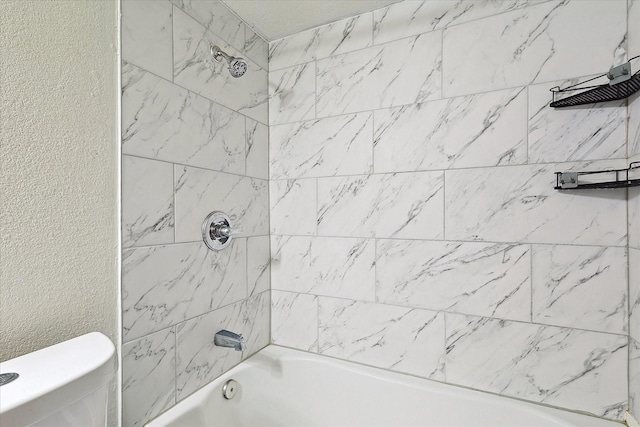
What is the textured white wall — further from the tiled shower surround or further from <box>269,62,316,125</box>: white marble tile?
<box>269,62,316,125</box>: white marble tile

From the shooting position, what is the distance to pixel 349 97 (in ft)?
5.09

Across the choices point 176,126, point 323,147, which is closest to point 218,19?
point 176,126

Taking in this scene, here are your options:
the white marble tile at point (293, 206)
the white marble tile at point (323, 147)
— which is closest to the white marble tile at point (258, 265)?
the white marble tile at point (293, 206)

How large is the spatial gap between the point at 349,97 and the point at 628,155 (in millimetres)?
1070

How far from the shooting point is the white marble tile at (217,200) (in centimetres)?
124

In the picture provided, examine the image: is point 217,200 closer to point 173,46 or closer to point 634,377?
point 173,46

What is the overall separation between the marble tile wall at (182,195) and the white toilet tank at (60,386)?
283 millimetres

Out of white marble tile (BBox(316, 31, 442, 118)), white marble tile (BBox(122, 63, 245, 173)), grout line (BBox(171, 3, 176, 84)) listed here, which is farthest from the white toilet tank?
white marble tile (BBox(316, 31, 442, 118))

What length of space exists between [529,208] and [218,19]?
58.7 inches

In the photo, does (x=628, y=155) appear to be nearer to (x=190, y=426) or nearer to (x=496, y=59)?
(x=496, y=59)

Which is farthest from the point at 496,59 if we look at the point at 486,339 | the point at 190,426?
the point at 190,426

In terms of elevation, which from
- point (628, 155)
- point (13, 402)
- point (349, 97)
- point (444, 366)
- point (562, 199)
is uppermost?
point (349, 97)

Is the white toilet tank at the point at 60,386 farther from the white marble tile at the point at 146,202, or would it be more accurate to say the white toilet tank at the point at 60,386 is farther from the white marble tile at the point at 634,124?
the white marble tile at the point at 634,124

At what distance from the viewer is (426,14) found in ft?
4.57
